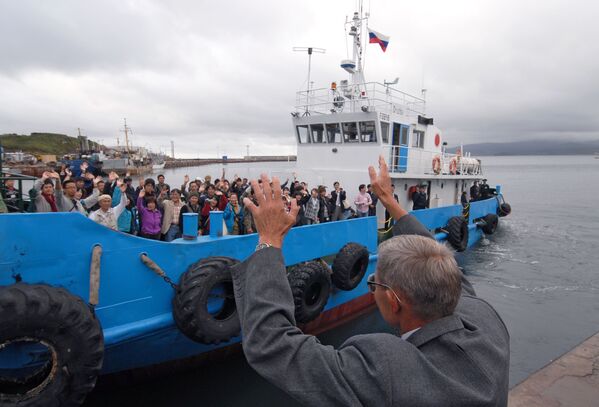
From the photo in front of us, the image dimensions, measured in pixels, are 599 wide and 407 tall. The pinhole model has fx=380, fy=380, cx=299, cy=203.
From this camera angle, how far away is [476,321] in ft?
3.99

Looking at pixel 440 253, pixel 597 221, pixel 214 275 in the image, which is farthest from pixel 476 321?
pixel 597 221

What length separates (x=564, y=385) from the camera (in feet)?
13.8

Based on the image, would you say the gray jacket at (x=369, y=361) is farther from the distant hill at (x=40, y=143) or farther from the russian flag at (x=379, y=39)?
the distant hill at (x=40, y=143)

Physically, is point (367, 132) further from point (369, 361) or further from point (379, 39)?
point (369, 361)

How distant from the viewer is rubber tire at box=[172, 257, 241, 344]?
4.12 meters

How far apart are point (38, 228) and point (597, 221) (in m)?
26.3

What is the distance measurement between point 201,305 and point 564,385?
410 centimetres

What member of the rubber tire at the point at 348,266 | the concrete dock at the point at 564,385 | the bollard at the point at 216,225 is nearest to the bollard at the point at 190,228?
the bollard at the point at 216,225

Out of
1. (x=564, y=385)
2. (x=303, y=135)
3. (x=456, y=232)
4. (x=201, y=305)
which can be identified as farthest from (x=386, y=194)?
(x=303, y=135)

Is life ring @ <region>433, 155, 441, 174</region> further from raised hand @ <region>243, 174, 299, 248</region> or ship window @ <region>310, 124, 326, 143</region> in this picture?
raised hand @ <region>243, 174, 299, 248</region>

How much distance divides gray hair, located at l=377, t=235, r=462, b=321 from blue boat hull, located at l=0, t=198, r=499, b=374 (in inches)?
131

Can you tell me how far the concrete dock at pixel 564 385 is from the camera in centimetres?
387

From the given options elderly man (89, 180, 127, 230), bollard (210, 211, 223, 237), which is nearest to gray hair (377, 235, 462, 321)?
bollard (210, 211, 223, 237)

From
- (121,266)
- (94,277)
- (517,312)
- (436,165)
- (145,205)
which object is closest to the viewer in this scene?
(94,277)
